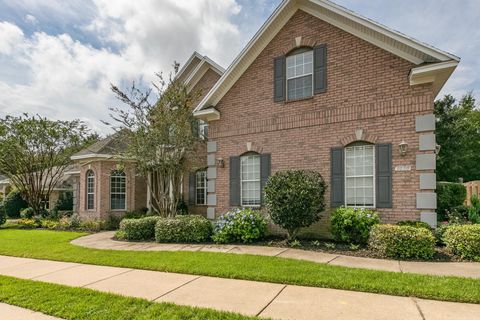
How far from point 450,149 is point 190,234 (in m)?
22.5

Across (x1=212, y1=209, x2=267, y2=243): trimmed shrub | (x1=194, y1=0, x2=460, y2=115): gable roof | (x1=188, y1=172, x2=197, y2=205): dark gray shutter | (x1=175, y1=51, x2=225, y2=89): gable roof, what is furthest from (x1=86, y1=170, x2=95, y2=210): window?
(x1=212, y1=209, x2=267, y2=243): trimmed shrub

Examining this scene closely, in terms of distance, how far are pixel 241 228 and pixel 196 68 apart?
9.05m

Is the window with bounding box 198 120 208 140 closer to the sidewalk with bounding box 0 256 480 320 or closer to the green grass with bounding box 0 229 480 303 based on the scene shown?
the green grass with bounding box 0 229 480 303

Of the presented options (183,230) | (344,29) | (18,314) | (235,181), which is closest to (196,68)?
(235,181)

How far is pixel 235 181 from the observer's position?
35.8 ft

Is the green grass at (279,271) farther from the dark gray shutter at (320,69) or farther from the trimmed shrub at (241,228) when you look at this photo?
the dark gray shutter at (320,69)

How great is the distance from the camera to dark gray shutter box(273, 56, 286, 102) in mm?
10180

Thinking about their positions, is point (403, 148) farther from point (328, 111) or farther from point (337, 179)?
point (328, 111)

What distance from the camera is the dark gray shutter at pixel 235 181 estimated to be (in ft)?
35.6

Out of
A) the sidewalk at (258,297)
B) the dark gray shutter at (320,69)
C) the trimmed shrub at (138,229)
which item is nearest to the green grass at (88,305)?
the sidewalk at (258,297)

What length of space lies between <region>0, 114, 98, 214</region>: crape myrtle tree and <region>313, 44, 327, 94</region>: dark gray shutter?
1602 centimetres

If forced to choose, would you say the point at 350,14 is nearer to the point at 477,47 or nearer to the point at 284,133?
the point at 284,133

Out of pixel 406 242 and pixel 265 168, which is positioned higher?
pixel 265 168

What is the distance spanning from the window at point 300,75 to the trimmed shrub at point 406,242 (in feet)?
16.2
